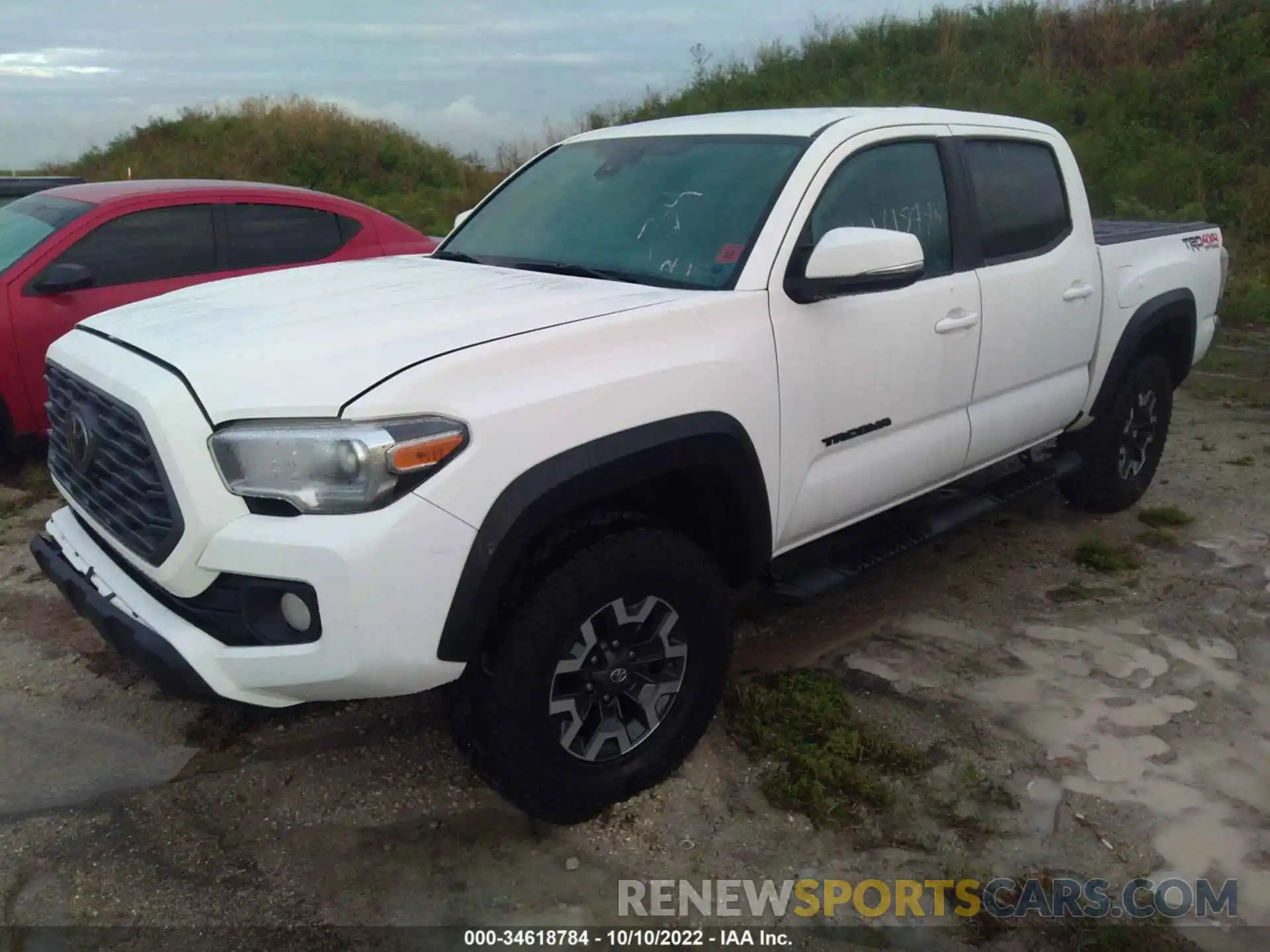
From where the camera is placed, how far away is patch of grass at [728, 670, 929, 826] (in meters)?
2.90

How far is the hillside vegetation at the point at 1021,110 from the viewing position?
12219 mm

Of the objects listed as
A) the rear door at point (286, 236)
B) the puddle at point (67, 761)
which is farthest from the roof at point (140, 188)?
the puddle at point (67, 761)

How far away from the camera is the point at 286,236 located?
6250mm

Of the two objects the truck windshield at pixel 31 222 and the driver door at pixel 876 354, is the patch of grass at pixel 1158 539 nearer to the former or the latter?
the driver door at pixel 876 354

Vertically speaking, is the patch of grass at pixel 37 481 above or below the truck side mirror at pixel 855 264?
below

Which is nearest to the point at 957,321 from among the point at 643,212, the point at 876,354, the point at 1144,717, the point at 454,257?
the point at 876,354

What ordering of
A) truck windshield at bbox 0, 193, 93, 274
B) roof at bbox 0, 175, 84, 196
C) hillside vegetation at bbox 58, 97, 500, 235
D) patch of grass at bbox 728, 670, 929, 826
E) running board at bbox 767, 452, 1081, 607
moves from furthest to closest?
hillside vegetation at bbox 58, 97, 500, 235, roof at bbox 0, 175, 84, 196, truck windshield at bbox 0, 193, 93, 274, running board at bbox 767, 452, 1081, 607, patch of grass at bbox 728, 670, 929, 826

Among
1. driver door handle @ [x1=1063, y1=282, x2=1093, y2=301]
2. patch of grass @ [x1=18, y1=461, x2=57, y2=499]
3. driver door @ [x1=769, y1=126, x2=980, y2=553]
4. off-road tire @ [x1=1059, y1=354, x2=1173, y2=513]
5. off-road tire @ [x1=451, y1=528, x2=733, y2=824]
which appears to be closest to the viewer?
off-road tire @ [x1=451, y1=528, x2=733, y2=824]

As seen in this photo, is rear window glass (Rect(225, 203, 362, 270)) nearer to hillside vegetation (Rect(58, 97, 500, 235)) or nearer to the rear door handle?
the rear door handle

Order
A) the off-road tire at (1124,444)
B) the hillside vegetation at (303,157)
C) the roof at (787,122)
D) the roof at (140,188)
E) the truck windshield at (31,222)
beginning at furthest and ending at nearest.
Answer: the hillside vegetation at (303,157) < the roof at (140,188) < the truck windshield at (31,222) < the off-road tire at (1124,444) < the roof at (787,122)

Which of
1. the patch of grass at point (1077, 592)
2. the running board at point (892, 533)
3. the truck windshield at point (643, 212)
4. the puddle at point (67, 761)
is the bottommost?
the patch of grass at point (1077, 592)

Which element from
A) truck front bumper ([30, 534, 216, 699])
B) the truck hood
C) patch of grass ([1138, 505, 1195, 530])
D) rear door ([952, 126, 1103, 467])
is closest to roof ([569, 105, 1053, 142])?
rear door ([952, 126, 1103, 467])

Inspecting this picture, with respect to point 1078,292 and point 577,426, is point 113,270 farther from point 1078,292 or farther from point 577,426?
point 1078,292

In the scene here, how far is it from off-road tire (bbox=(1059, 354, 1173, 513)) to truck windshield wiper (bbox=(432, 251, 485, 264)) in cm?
291
